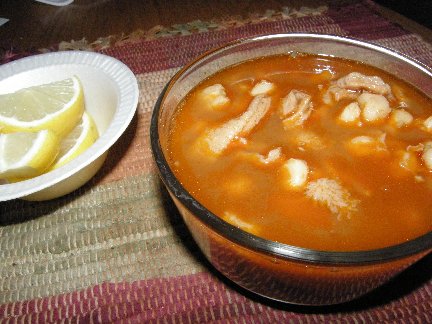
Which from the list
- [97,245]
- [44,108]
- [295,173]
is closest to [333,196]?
[295,173]

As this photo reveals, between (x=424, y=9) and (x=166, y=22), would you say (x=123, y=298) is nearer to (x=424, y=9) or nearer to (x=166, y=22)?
(x=166, y=22)

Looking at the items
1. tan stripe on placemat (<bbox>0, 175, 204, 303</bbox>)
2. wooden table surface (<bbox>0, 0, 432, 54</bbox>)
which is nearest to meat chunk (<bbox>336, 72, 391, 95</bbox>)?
tan stripe on placemat (<bbox>0, 175, 204, 303</bbox>)

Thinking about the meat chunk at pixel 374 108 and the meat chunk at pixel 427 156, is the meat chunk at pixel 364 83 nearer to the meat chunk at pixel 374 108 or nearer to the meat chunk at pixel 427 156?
the meat chunk at pixel 374 108

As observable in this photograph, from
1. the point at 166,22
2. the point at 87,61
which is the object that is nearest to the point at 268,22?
the point at 166,22

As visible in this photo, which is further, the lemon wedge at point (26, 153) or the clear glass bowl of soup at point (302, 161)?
the lemon wedge at point (26, 153)

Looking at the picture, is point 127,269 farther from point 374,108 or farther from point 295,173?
point 374,108

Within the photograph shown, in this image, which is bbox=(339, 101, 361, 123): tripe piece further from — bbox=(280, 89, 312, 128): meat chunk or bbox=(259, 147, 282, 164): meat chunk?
bbox=(259, 147, 282, 164): meat chunk

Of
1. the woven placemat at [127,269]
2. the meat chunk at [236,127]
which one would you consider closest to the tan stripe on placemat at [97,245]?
the woven placemat at [127,269]
